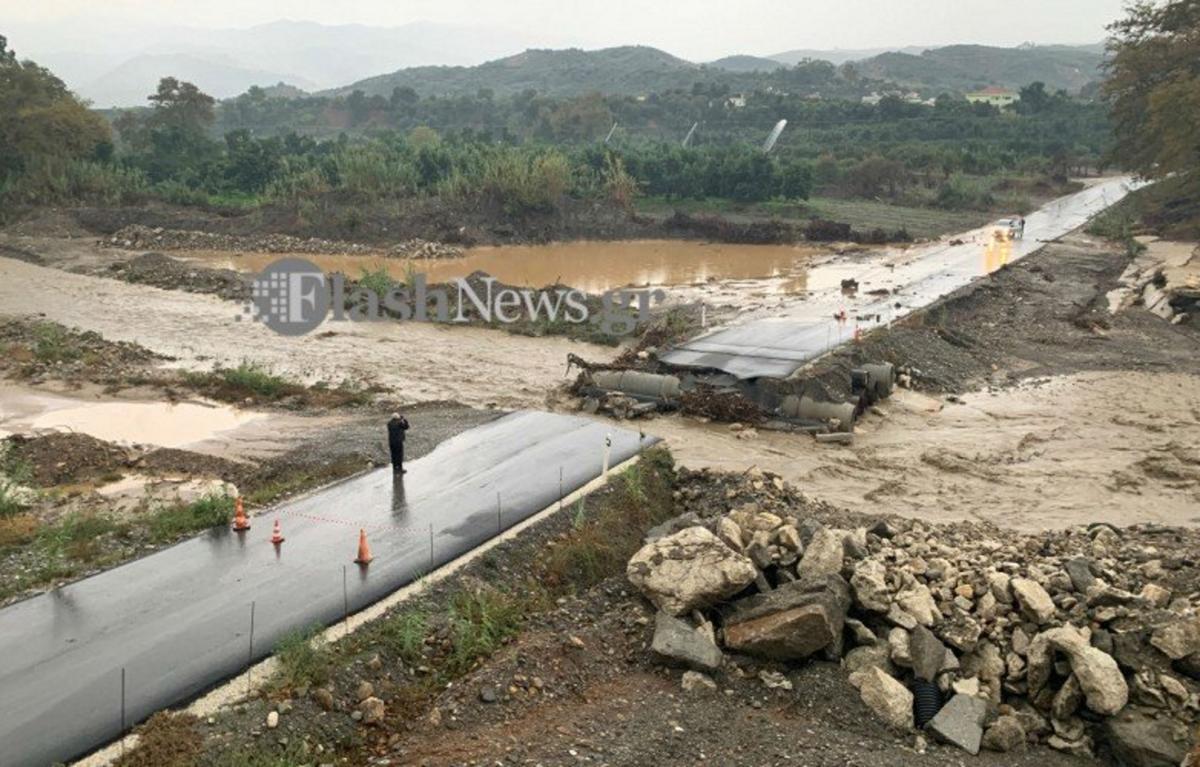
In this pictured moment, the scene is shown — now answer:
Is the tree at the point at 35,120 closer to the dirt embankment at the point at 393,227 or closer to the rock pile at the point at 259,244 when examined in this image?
the dirt embankment at the point at 393,227

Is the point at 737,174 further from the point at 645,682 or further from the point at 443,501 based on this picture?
the point at 645,682

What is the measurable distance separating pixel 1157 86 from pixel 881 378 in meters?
36.1

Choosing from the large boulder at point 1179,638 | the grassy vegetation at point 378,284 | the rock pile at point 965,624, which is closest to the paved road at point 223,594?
the rock pile at point 965,624

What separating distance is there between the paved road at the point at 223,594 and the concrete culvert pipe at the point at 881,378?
766 centimetres

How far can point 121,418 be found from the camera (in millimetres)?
20016

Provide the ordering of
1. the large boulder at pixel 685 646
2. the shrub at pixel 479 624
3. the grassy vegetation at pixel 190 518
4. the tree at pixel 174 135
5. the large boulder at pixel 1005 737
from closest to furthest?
the large boulder at pixel 1005 737, the large boulder at pixel 685 646, the shrub at pixel 479 624, the grassy vegetation at pixel 190 518, the tree at pixel 174 135

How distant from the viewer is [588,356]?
25.5 m

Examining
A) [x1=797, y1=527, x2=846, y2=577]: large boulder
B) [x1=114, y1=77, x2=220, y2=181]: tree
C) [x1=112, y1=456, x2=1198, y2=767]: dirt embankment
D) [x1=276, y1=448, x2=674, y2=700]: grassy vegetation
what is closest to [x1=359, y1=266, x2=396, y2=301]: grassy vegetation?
[x1=276, y1=448, x2=674, y2=700]: grassy vegetation

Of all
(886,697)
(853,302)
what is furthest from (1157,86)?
(886,697)

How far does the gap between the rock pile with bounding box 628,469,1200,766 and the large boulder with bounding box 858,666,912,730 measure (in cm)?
1

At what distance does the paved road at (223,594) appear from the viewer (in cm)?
852

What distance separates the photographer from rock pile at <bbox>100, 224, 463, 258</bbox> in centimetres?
4422

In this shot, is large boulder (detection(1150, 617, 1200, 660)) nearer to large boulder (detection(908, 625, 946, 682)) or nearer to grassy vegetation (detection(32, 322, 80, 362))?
large boulder (detection(908, 625, 946, 682))

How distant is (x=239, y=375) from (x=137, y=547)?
9940 mm
